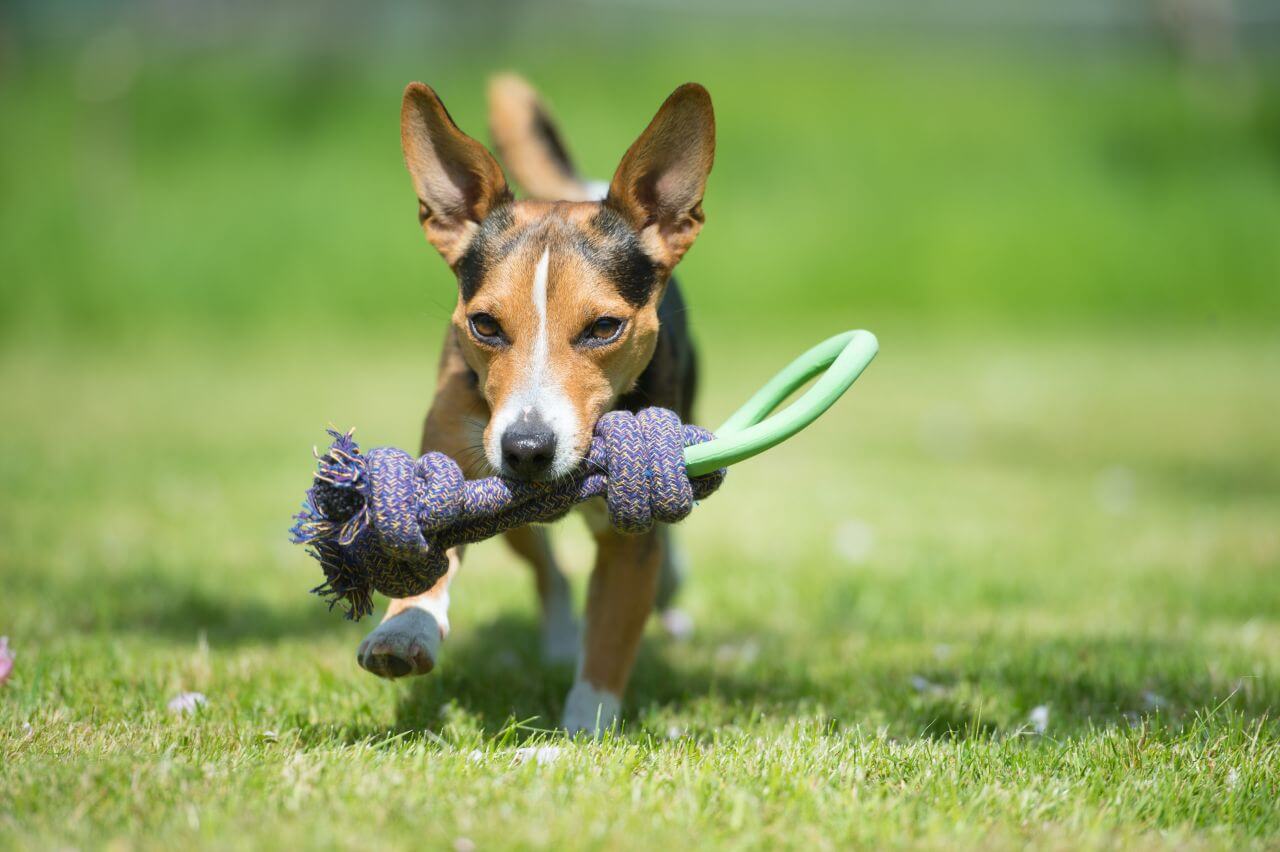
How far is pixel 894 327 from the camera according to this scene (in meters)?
13.9

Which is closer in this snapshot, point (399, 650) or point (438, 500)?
point (438, 500)

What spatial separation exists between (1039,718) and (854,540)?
259 centimetres

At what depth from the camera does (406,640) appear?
2848mm

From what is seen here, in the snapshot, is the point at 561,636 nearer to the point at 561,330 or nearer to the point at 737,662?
the point at 737,662

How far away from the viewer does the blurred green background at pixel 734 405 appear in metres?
Answer: 2.60

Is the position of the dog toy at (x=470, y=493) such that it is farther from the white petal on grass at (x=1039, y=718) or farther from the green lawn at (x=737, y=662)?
the white petal on grass at (x=1039, y=718)

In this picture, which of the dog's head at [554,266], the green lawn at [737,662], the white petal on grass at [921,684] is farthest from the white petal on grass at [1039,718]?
the dog's head at [554,266]

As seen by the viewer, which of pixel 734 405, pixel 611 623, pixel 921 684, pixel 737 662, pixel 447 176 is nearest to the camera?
pixel 611 623

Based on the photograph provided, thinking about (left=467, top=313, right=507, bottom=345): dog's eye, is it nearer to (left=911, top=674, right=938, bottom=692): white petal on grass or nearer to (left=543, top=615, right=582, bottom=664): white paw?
(left=543, top=615, right=582, bottom=664): white paw

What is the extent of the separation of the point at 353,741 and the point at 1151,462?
636cm

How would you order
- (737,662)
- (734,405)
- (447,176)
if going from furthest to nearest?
1. (734,405)
2. (737,662)
3. (447,176)

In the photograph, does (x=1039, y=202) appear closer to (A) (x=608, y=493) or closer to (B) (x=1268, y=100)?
(B) (x=1268, y=100)

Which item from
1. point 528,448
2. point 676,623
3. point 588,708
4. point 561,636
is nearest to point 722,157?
point 676,623

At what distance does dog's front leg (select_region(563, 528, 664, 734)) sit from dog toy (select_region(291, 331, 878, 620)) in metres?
0.49
